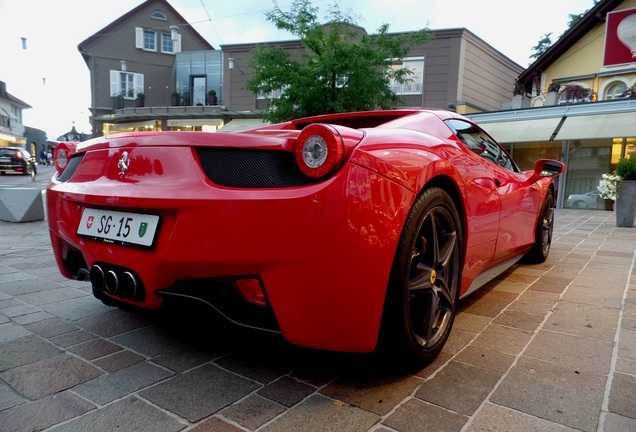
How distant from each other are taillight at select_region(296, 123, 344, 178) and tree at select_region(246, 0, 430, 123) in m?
10.8

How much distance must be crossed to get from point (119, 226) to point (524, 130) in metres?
13.9

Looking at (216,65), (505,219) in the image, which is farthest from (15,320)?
(216,65)

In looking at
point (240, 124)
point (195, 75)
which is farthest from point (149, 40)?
point (240, 124)

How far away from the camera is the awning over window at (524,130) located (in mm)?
12977

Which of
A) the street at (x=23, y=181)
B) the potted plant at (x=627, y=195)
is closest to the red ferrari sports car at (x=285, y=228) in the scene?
the potted plant at (x=627, y=195)

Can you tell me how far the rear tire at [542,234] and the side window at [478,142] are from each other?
987 mm

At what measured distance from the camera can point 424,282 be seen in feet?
6.55

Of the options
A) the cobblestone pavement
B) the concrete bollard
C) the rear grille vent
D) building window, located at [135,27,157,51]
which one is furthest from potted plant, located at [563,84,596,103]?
building window, located at [135,27,157,51]

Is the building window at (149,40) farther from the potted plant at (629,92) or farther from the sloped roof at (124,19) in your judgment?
the potted plant at (629,92)

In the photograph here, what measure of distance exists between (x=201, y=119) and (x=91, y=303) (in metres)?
22.1

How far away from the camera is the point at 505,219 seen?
9.63 ft

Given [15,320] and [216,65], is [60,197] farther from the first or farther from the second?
[216,65]

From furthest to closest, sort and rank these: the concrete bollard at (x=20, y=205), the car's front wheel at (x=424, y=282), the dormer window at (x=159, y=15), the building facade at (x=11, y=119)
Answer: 1. the building facade at (x=11, y=119)
2. the dormer window at (x=159, y=15)
3. the concrete bollard at (x=20, y=205)
4. the car's front wheel at (x=424, y=282)

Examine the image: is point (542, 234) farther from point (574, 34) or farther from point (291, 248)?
Result: point (574, 34)
